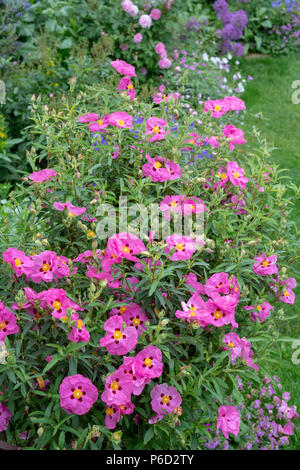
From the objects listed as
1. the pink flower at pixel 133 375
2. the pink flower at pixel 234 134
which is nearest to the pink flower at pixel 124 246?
the pink flower at pixel 133 375

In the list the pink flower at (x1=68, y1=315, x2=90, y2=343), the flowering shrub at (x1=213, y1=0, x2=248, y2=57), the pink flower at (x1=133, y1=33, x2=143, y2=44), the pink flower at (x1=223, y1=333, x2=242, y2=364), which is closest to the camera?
the pink flower at (x1=68, y1=315, x2=90, y2=343)

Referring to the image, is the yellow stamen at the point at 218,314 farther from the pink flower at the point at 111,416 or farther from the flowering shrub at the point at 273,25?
the flowering shrub at the point at 273,25

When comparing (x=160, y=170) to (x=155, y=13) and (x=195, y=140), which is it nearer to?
(x=195, y=140)

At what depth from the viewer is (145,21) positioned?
5.45 meters

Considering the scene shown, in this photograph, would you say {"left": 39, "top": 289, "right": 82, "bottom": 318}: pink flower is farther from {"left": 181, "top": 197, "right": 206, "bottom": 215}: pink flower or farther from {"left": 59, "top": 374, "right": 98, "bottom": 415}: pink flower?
{"left": 181, "top": 197, "right": 206, "bottom": 215}: pink flower

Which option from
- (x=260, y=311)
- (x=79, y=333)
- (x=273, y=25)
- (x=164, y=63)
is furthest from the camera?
(x=273, y=25)

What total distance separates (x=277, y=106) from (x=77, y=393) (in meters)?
5.64

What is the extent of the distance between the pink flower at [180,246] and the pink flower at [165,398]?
0.44 metres

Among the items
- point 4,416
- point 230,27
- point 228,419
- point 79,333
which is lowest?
point 230,27

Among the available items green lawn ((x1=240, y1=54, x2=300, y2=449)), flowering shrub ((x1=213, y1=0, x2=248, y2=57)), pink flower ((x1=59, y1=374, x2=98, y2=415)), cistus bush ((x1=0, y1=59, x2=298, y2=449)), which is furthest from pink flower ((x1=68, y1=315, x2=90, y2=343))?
flowering shrub ((x1=213, y1=0, x2=248, y2=57))

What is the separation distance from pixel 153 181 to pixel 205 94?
3.97 meters

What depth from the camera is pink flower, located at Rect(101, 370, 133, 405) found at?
1.71 meters

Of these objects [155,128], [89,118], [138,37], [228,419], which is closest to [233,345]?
[228,419]

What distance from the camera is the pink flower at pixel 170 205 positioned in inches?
79.7
